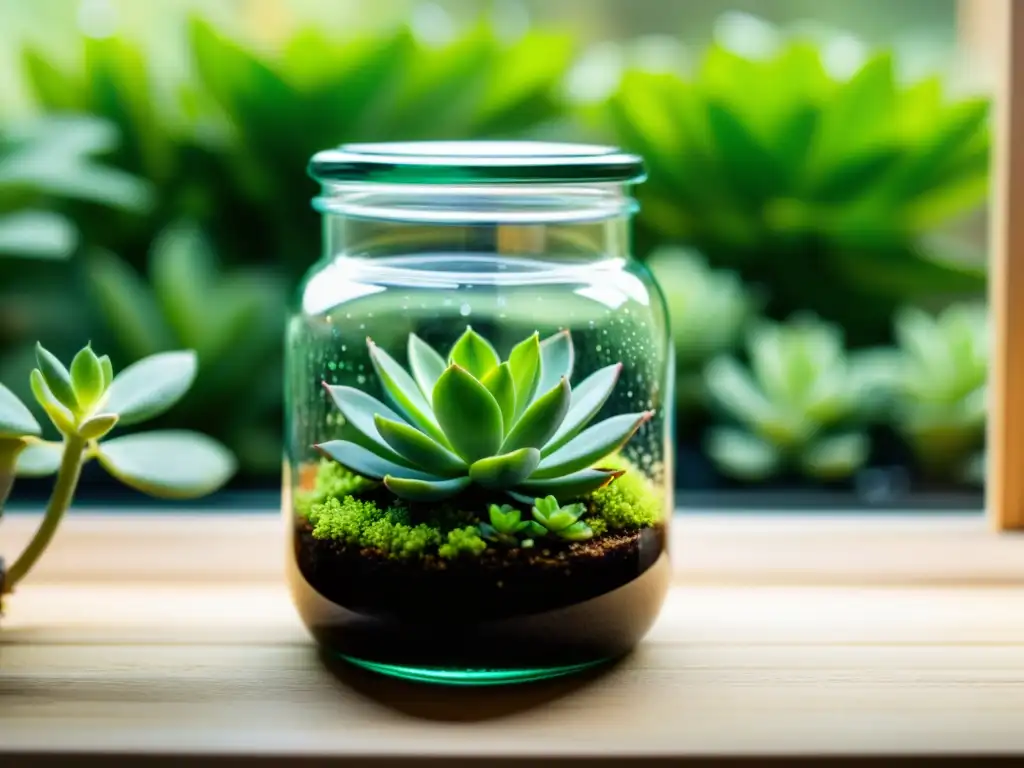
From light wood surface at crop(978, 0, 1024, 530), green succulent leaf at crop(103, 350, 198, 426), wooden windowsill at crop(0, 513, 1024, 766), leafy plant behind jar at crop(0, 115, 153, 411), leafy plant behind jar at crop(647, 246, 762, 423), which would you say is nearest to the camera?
wooden windowsill at crop(0, 513, 1024, 766)

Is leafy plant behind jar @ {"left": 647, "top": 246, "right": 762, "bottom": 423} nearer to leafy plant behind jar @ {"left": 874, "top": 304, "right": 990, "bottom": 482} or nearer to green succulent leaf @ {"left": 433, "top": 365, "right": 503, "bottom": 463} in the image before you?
leafy plant behind jar @ {"left": 874, "top": 304, "right": 990, "bottom": 482}

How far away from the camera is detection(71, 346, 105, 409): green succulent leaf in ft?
2.28

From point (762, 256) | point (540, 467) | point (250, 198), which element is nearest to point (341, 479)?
point (540, 467)

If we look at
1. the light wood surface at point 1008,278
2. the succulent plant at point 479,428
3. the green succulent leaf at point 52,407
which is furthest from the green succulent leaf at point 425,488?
the light wood surface at point 1008,278

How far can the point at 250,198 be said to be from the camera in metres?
1.19

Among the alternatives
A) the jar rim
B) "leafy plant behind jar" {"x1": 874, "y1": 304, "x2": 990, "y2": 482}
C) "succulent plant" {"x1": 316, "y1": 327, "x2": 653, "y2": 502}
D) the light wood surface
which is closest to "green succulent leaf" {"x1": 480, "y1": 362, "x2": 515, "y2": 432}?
"succulent plant" {"x1": 316, "y1": 327, "x2": 653, "y2": 502}

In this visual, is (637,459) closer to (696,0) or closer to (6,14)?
(696,0)

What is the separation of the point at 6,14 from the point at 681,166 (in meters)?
0.70

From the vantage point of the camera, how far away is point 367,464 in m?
0.66

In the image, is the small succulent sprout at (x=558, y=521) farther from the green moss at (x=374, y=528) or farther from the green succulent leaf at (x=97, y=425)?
the green succulent leaf at (x=97, y=425)

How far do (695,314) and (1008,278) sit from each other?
0.31 metres

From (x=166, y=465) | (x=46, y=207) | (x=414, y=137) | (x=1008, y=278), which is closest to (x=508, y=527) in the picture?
(x=166, y=465)

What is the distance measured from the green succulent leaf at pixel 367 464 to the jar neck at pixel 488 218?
0.14 m

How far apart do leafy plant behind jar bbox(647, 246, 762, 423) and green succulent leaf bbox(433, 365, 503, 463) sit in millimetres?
559
